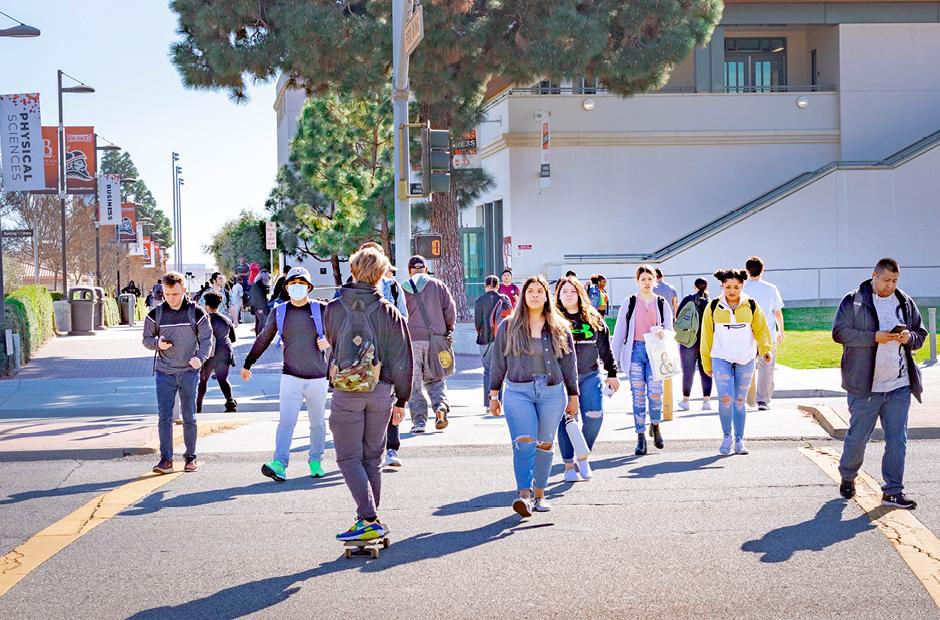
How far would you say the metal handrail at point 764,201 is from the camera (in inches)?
1395

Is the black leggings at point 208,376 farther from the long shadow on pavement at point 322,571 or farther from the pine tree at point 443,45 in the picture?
the pine tree at point 443,45

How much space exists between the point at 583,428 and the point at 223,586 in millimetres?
4251

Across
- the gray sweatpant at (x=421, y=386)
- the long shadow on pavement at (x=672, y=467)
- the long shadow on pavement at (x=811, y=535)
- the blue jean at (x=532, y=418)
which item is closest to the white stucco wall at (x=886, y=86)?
the gray sweatpant at (x=421, y=386)

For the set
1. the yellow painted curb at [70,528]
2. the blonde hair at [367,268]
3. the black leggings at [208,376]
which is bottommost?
the yellow painted curb at [70,528]

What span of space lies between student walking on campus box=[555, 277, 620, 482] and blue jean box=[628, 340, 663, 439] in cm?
139

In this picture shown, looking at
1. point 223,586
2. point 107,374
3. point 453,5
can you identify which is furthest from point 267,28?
point 223,586

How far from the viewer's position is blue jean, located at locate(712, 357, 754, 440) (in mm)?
11359

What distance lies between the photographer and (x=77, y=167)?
Result: 44281mm

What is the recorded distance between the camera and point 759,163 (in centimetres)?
3794

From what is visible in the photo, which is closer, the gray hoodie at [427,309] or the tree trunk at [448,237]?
the gray hoodie at [427,309]

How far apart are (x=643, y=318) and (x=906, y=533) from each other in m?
4.28

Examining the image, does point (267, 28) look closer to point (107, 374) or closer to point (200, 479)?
point (107, 374)

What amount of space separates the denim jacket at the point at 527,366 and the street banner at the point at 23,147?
21.5 m

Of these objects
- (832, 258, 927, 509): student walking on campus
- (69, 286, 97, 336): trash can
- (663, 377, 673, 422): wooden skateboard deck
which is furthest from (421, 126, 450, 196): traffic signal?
(69, 286, 97, 336): trash can
